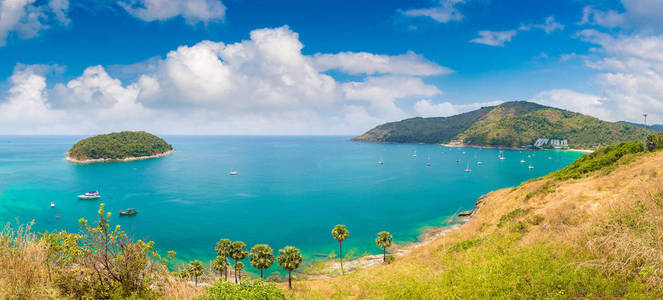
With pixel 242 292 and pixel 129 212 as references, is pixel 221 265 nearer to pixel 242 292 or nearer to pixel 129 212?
pixel 242 292

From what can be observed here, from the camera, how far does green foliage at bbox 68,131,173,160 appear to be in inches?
5674

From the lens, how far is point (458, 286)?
593 inches

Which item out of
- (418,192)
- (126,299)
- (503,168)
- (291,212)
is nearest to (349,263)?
(291,212)

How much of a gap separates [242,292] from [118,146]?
601ft

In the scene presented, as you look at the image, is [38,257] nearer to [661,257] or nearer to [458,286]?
[458,286]

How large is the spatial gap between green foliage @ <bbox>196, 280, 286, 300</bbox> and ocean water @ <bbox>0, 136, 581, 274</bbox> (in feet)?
93.2

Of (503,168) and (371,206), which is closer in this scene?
(371,206)

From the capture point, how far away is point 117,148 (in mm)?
153000

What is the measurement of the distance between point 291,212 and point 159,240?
1101 inches

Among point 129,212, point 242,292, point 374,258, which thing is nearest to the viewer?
point 242,292

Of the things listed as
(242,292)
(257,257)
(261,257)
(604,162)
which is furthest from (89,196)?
(604,162)

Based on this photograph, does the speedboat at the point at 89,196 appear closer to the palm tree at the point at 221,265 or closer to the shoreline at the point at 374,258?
the palm tree at the point at 221,265

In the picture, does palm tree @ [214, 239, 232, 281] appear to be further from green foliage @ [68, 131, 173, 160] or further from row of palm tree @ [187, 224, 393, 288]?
green foliage @ [68, 131, 173, 160]

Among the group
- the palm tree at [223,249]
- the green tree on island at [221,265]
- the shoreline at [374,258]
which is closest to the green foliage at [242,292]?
the green tree on island at [221,265]
